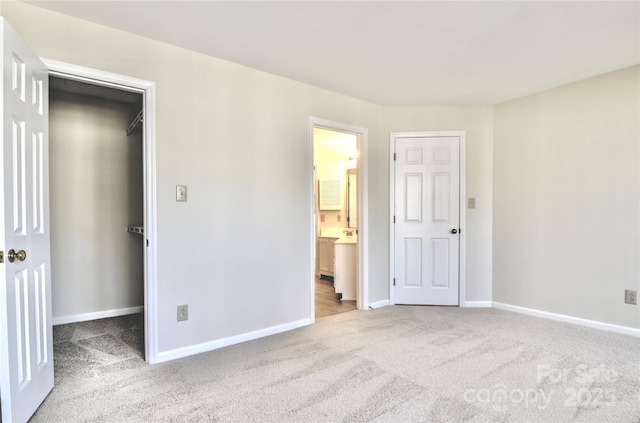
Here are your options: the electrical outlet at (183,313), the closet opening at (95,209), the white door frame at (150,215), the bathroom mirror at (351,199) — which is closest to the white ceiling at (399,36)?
the white door frame at (150,215)

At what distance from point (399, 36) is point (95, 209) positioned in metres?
3.37

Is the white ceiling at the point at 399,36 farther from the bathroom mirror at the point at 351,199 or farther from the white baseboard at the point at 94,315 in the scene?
the white baseboard at the point at 94,315

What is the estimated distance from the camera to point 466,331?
3150 millimetres

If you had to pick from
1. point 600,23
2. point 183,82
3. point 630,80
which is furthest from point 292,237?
point 630,80

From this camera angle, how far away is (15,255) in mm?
1626

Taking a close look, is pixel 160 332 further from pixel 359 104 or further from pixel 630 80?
pixel 630 80

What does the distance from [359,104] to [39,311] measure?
325cm

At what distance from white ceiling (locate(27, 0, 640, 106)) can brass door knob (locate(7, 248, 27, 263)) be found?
4.83 feet

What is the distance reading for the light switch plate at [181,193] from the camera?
2.60m

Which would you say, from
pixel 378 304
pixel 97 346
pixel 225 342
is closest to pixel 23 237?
pixel 97 346

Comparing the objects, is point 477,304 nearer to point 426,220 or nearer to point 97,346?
point 426,220

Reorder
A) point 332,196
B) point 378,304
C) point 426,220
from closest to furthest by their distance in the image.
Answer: point 378,304, point 426,220, point 332,196

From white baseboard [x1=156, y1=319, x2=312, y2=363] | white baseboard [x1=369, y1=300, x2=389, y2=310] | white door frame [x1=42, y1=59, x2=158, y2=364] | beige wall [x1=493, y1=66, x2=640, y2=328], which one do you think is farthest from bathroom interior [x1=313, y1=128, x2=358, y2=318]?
white door frame [x1=42, y1=59, x2=158, y2=364]

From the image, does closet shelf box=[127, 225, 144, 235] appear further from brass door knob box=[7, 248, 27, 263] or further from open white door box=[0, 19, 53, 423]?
brass door knob box=[7, 248, 27, 263]
